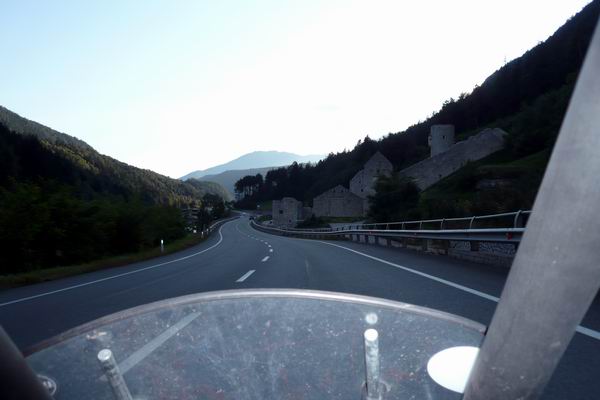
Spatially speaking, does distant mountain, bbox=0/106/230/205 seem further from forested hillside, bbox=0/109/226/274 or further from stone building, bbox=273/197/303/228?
forested hillside, bbox=0/109/226/274

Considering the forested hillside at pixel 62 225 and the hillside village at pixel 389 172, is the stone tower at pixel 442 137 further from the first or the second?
the forested hillside at pixel 62 225

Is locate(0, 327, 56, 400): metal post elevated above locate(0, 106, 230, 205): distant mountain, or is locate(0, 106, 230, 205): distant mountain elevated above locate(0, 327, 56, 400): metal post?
locate(0, 106, 230, 205): distant mountain

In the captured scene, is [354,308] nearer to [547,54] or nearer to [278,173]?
[547,54]

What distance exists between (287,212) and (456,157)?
3767cm

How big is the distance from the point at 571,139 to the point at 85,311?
9.06 m

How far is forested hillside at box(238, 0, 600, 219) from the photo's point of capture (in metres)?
31.9

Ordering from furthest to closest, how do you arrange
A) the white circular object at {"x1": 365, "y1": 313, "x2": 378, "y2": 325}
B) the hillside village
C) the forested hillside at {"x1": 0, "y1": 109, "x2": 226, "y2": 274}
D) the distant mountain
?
1. the hillside village
2. the distant mountain
3. the forested hillside at {"x1": 0, "y1": 109, "x2": 226, "y2": 274}
4. the white circular object at {"x1": 365, "y1": 313, "x2": 378, "y2": 325}

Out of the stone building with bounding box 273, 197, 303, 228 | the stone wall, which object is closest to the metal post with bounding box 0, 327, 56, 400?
the stone wall

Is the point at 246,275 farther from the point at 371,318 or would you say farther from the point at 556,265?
the point at 556,265

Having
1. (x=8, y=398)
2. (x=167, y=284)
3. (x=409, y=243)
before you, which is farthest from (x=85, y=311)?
(x=409, y=243)

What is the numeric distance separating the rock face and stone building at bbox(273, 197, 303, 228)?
30700 millimetres

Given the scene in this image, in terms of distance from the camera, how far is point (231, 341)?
1808mm

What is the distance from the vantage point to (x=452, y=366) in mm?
1557

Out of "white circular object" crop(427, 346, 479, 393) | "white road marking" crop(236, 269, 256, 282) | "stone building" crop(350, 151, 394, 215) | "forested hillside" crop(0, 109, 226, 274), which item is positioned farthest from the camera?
"stone building" crop(350, 151, 394, 215)
